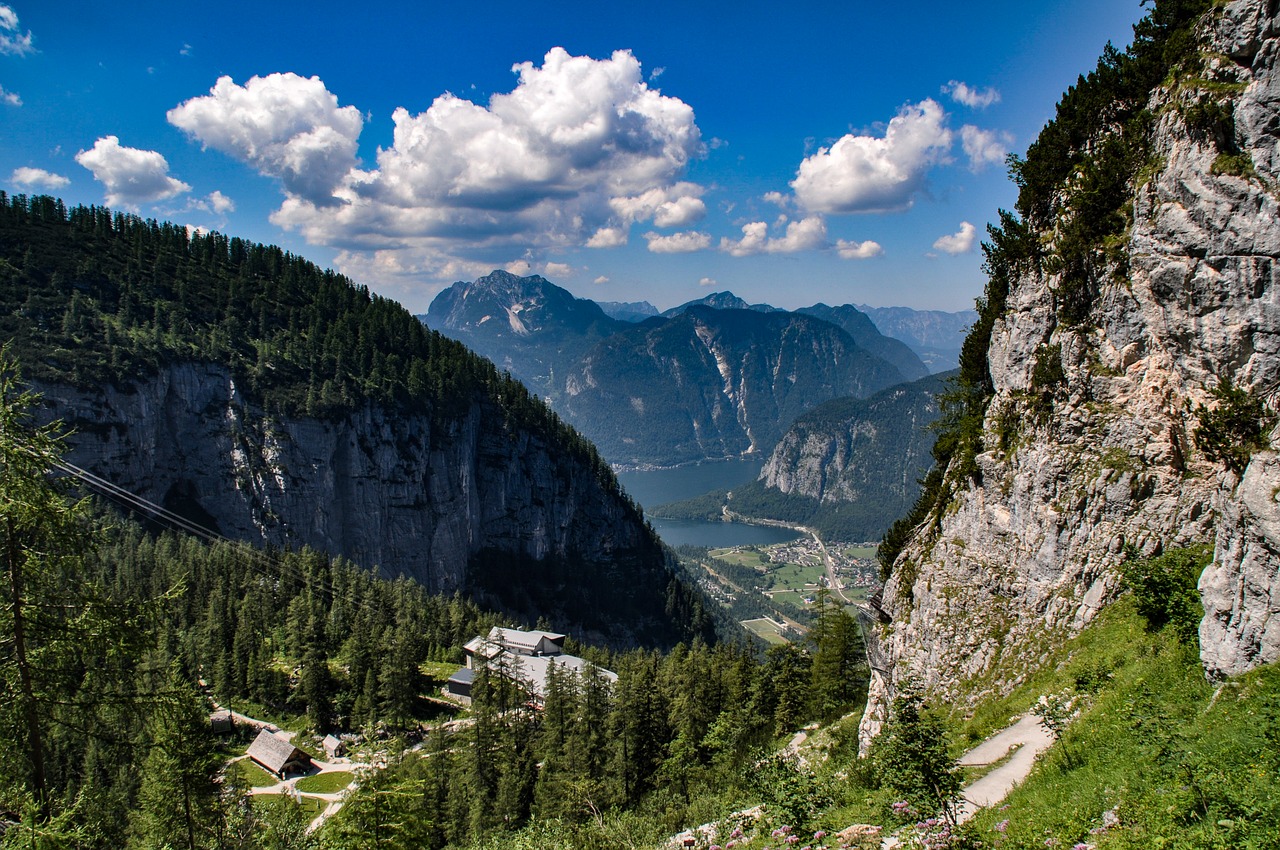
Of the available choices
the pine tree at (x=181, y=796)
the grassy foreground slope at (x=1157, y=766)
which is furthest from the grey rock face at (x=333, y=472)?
the grassy foreground slope at (x=1157, y=766)

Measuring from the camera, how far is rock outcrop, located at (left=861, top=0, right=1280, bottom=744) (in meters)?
16.1

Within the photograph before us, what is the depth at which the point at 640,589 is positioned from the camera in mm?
168125

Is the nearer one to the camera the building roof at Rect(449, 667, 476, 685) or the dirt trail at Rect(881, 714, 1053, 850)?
the dirt trail at Rect(881, 714, 1053, 850)

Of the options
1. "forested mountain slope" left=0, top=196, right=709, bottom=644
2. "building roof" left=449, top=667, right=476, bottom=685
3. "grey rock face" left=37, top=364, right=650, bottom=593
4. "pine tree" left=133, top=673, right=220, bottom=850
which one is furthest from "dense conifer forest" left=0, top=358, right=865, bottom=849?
"forested mountain slope" left=0, top=196, right=709, bottom=644

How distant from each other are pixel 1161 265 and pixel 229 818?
36801 millimetres

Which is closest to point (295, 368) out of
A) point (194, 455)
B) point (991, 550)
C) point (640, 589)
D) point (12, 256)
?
point (194, 455)

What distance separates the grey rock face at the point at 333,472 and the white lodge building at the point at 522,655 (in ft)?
170

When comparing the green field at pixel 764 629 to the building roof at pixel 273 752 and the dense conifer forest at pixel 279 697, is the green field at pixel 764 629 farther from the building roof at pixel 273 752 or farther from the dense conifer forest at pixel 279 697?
the building roof at pixel 273 752

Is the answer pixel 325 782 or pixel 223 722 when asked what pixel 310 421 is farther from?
pixel 325 782

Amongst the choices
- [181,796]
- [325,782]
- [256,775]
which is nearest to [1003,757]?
[181,796]

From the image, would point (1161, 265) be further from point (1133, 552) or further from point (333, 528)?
point (333, 528)

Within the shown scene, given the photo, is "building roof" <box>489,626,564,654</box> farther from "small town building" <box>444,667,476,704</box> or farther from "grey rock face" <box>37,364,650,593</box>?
"grey rock face" <box>37,364,650,593</box>

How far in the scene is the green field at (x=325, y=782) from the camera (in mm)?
47000

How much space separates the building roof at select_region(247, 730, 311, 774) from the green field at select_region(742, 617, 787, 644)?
13194 centimetres
